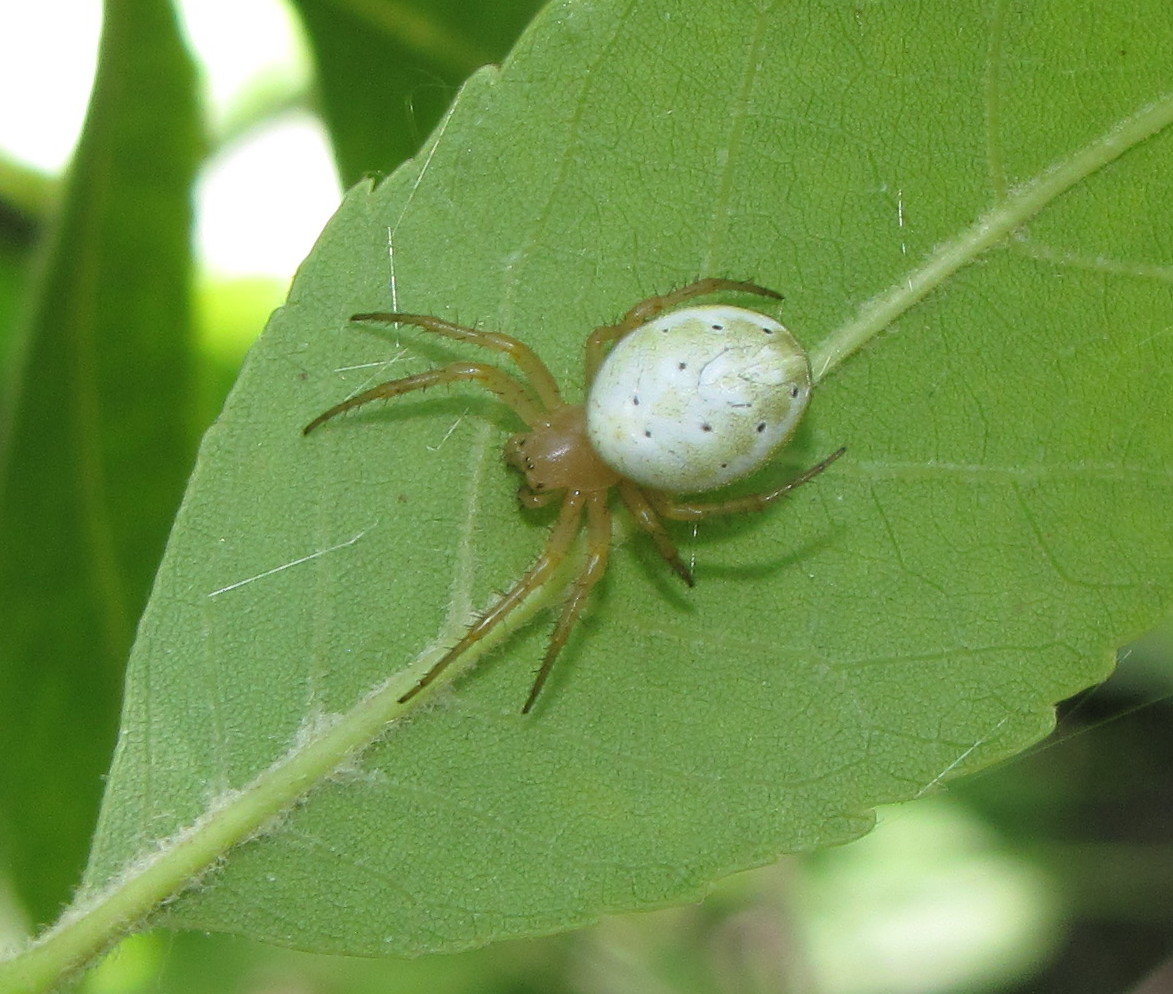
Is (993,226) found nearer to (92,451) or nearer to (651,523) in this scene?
(651,523)

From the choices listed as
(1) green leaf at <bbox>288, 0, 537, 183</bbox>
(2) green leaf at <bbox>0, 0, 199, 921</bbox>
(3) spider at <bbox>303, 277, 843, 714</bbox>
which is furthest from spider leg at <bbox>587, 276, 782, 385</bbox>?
(2) green leaf at <bbox>0, 0, 199, 921</bbox>

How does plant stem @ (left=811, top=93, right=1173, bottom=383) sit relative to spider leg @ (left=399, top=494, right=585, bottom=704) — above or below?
above

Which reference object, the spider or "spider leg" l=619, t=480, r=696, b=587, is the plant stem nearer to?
the spider

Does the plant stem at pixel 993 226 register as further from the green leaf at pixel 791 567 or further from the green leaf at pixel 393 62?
the green leaf at pixel 393 62

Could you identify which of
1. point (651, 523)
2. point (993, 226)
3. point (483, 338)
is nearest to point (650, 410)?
point (651, 523)

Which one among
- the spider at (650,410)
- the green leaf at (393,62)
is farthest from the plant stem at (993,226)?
the green leaf at (393,62)

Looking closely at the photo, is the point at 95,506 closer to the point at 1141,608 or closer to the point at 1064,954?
the point at 1141,608
